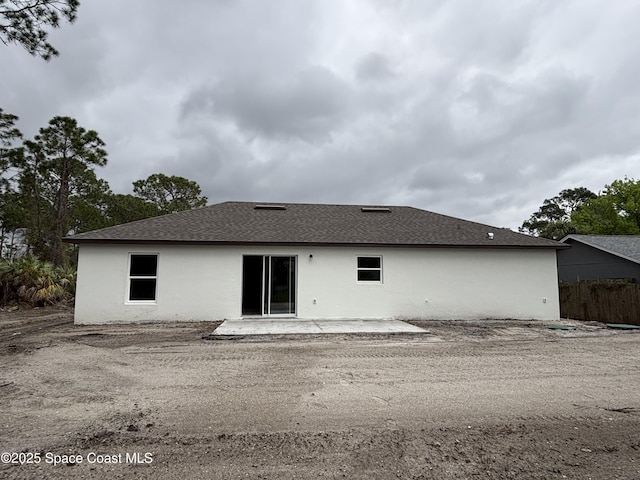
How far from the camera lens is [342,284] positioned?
41.3 feet

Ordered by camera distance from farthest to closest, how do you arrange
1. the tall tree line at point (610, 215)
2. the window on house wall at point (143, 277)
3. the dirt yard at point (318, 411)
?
the tall tree line at point (610, 215), the window on house wall at point (143, 277), the dirt yard at point (318, 411)

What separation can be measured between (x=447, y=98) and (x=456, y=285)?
881cm

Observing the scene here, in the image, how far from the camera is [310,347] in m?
7.98

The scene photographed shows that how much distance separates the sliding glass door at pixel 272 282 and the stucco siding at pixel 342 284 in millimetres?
323

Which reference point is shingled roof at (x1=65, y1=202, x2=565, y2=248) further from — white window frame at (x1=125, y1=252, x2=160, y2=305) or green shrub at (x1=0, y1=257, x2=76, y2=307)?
green shrub at (x1=0, y1=257, x2=76, y2=307)

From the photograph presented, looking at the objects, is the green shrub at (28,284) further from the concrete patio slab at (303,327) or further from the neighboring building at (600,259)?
the neighboring building at (600,259)

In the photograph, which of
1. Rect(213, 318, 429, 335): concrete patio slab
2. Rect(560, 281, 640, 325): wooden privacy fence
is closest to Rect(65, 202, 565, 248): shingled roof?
Rect(213, 318, 429, 335): concrete patio slab

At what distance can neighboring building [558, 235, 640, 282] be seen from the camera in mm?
17000

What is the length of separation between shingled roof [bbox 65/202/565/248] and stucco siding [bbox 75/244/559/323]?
354 mm

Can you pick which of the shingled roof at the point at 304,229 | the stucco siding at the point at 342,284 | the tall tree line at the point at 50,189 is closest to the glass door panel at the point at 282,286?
the stucco siding at the point at 342,284

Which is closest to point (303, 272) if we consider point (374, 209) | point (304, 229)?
point (304, 229)

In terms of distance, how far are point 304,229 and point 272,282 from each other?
2426 mm

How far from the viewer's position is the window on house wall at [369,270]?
506 inches

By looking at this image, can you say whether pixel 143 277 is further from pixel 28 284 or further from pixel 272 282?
pixel 28 284
